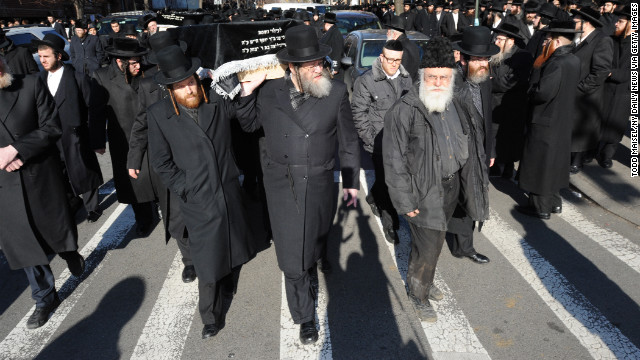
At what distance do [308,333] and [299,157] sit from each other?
4.62 ft

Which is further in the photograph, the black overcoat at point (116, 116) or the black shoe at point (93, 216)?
the black shoe at point (93, 216)

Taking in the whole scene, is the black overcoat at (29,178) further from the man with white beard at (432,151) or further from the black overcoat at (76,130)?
the man with white beard at (432,151)

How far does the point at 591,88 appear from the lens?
21.1 feet

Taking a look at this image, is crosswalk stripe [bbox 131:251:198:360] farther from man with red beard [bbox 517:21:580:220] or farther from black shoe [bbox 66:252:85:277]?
man with red beard [bbox 517:21:580:220]

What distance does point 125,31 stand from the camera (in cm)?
749

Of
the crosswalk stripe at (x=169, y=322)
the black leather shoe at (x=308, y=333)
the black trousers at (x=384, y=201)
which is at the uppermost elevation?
the black trousers at (x=384, y=201)

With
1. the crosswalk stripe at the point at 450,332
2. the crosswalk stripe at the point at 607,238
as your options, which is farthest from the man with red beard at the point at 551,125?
the crosswalk stripe at the point at 450,332

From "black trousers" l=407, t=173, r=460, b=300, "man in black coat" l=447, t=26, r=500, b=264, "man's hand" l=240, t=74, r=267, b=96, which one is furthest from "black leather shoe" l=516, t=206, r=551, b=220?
"man's hand" l=240, t=74, r=267, b=96

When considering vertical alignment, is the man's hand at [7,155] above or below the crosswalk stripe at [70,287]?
above

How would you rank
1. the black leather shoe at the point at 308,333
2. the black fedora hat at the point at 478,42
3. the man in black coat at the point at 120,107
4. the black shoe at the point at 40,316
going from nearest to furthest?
the black leather shoe at the point at 308,333
the black shoe at the point at 40,316
the black fedora hat at the point at 478,42
the man in black coat at the point at 120,107

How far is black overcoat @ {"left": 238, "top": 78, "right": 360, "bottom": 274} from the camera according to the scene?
3.64 metres

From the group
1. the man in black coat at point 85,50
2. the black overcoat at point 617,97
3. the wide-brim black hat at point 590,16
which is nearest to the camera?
the wide-brim black hat at point 590,16

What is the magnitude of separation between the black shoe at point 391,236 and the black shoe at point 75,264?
3303 mm

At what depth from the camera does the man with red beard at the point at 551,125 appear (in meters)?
5.20
